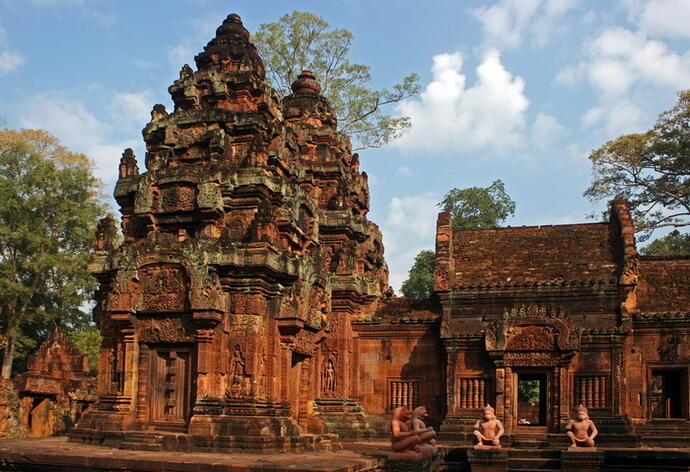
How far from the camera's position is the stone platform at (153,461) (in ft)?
35.9

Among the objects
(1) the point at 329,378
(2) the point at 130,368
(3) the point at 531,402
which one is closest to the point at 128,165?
A: (2) the point at 130,368

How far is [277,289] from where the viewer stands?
14734 mm

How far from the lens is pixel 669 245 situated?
33.6 metres

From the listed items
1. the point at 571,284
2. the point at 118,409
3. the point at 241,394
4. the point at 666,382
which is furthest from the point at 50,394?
the point at 666,382

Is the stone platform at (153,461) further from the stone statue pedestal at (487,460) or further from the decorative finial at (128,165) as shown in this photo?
the decorative finial at (128,165)

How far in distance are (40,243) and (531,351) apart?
20.7 m

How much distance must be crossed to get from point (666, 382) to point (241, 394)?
12.3 m

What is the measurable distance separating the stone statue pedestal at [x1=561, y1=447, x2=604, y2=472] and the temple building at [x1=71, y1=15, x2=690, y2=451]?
2.23 m

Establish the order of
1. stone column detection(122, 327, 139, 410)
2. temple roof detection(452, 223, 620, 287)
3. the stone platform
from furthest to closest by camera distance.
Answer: temple roof detection(452, 223, 620, 287) < stone column detection(122, 327, 139, 410) < the stone platform

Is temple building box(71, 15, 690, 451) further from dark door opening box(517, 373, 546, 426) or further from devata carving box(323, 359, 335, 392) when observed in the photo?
dark door opening box(517, 373, 546, 426)

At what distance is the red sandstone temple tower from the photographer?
1395cm

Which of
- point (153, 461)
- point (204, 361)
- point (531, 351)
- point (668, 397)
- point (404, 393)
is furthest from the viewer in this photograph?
point (668, 397)

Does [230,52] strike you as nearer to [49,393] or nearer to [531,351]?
[531,351]

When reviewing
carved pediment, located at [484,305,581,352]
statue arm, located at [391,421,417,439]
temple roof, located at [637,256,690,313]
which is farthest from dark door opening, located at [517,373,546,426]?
statue arm, located at [391,421,417,439]
